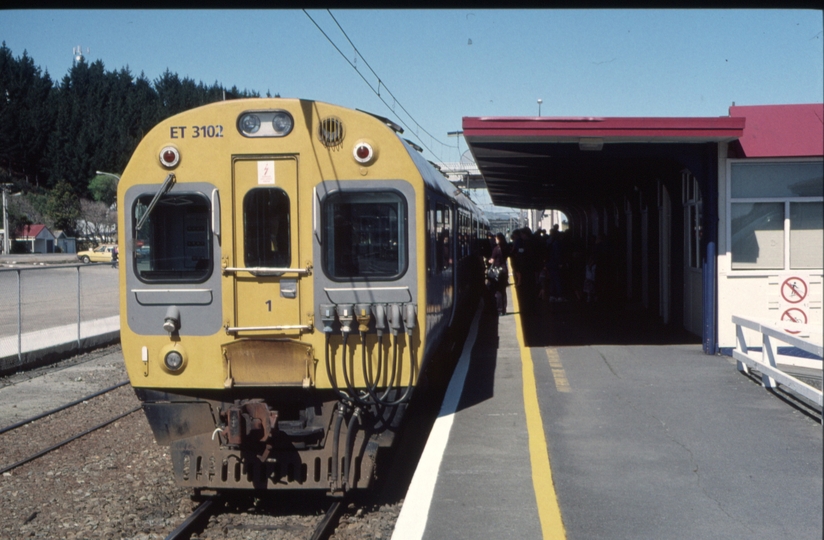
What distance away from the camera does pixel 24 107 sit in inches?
3359

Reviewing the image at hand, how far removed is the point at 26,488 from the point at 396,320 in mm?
3568

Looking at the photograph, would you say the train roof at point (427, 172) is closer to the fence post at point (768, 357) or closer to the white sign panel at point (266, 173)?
the white sign panel at point (266, 173)

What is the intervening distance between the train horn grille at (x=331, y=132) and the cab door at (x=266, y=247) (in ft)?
0.91

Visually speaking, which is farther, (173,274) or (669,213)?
(669,213)

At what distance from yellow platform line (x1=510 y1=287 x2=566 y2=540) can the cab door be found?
2.03 m

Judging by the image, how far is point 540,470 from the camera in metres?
6.09

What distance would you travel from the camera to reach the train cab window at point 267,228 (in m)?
6.21

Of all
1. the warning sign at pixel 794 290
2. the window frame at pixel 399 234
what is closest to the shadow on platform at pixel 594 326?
the warning sign at pixel 794 290

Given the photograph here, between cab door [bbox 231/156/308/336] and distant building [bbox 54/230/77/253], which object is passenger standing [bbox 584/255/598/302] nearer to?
cab door [bbox 231/156/308/336]

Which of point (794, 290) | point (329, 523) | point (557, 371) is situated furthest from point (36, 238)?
point (329, 523)

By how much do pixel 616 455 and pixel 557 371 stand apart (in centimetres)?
347

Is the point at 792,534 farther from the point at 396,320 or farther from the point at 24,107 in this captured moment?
the point at 24,107
